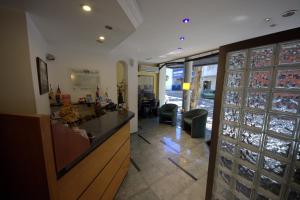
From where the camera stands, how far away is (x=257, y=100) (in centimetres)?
116

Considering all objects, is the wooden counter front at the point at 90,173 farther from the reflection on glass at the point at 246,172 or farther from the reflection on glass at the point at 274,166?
the reflection on glass at the point at 274,166

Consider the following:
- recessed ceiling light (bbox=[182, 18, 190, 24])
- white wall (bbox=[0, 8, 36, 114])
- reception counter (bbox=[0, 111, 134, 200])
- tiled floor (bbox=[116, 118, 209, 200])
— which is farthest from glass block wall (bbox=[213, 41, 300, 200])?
white wall (bbox=[0, 8, 36, 114])

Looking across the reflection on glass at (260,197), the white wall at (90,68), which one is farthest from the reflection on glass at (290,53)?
the white wall at (90,68)

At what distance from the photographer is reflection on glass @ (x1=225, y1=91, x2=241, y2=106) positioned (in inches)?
50.4

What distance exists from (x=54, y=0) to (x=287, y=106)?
7.50ft

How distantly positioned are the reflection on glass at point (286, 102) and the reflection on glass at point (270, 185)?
0.63 metres

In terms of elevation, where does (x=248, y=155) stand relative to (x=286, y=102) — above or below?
below

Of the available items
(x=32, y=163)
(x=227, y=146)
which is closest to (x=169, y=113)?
(x=227, y=146)

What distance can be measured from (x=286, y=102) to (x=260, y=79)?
26 cm

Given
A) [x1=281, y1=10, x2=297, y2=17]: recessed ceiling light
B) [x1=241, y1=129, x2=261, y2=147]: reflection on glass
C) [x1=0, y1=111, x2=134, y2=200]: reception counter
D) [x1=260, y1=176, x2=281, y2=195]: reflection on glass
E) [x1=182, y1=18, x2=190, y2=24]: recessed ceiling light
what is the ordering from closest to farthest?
[x1=0, y1=111, x2=134, y2=200]: reception counter
[x1=260, y1=176, x2=281, y2=195]: reflection on glass
[x1=241, y1=129, x2=261, y2=147]: reflection on glass
[x1=281, y1=10, x2=297, y2=17]: recessed ceiling light
[x1=182, y1=18, x2=190, y2=24]: recessed ceiling light

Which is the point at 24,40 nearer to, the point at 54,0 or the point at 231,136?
the point at 54,0

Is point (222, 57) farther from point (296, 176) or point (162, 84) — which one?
point (162, 84)

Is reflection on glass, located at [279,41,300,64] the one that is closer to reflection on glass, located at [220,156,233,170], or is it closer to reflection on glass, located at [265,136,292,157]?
reflection on glass, located at [265,136,292,157]

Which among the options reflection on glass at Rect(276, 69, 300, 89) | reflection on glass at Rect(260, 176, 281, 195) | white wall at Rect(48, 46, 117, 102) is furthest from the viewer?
white wall at Rect(48, 46, 117, 102)
